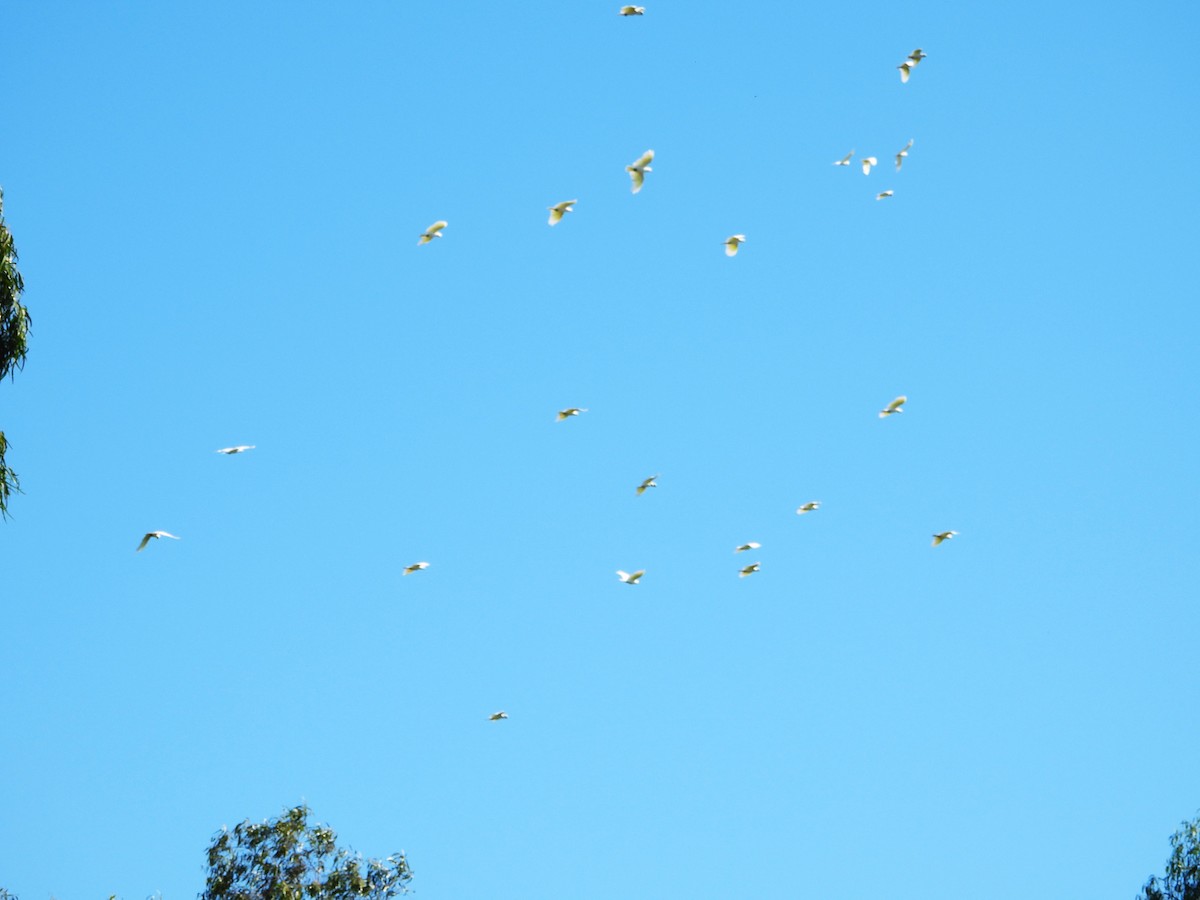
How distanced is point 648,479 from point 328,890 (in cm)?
1286

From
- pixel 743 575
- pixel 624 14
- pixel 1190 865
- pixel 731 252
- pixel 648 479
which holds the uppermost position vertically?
pixel 624 14

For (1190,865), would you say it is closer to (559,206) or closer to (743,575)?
(743,575)

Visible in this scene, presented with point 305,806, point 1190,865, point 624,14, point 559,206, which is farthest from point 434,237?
point 1190,865

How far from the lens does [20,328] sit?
2105 centimetres

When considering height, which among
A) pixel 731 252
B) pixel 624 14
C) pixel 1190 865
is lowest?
pixel 1190 865

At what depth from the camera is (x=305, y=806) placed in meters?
33.8

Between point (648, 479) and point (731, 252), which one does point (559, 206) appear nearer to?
point (731, 252)

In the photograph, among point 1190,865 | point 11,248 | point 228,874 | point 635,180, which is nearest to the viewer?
point 11,248

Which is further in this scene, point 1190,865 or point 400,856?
point 1190,865

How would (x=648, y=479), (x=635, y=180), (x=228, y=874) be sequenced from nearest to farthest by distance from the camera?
(x=635, y=180) < (x=648, y=479) < (x=228, y=874)

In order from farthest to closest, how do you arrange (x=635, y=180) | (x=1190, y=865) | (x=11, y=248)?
(x=1190, y=865) < (x=635, y=180) < (x=11, y=248)

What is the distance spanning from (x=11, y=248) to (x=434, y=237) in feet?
25.6

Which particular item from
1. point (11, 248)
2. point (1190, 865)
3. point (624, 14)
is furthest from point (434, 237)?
point (1190, 865)

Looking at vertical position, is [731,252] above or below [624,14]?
below
